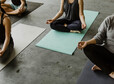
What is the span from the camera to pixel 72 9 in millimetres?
2102

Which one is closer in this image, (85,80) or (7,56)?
(85,80)

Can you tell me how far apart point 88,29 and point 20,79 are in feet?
4.24

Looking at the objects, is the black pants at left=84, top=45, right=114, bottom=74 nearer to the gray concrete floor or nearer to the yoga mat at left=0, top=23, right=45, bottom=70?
the gray concrete floor

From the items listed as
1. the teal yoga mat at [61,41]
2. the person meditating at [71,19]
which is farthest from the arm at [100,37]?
the person meditating at [71,19]

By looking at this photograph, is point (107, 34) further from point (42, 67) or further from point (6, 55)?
point (6, 55)

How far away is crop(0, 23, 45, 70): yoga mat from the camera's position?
78.3 inches

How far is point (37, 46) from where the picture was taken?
6.63ft

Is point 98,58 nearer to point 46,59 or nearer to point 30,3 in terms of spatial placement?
point 46,59

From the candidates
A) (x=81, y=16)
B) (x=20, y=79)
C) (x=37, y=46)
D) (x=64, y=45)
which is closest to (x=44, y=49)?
(x=37, y=46)

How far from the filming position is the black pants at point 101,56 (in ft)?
4.32

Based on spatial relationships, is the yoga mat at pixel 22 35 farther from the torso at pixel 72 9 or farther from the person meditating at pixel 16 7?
the torso at pixel 72 9

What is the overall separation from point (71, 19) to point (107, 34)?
37.6 inches

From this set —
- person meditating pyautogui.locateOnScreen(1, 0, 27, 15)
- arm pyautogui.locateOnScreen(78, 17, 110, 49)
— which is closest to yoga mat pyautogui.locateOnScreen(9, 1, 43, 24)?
person meditating pyautogui.locateOnScreen(1, 0, 27, 15)

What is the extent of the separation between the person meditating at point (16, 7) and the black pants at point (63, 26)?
Answer: 926 millimetres
